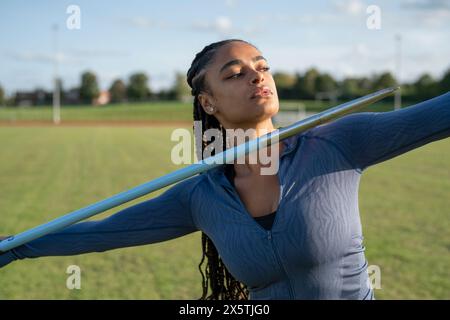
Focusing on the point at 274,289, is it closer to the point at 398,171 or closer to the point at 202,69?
the point at 202,69

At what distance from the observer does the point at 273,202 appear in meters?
2.01

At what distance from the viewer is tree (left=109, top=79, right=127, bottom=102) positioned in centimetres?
8138

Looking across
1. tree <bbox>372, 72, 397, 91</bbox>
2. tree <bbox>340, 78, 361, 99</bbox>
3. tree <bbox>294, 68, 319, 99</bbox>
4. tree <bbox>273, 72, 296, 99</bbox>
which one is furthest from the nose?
tree <bbox>294, 68, 319, 99</bbox>

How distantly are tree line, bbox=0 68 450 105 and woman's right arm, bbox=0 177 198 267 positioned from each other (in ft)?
197

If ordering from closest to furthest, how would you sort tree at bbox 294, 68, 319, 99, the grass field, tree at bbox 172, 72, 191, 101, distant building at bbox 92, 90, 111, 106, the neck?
the neck, the grass field, distant building at bbox 92, 90, 111, 106, tree at bbox 294, 68, 319, 99, tree at bbox 172, 72, 191, 101

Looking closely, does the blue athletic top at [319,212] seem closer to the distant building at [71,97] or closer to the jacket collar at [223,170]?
the jacket collar at [223,170]

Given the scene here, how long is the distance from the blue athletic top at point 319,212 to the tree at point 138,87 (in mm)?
81589

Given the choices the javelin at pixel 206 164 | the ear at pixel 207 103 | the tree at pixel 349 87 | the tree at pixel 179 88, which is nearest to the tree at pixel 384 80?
the tree at pixel 349 87

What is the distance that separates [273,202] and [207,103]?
1.83 feet

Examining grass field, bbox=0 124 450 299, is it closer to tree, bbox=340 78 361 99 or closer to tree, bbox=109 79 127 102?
tree, bbox=340 78 361 99

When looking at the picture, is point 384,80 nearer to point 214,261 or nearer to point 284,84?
point 284,84

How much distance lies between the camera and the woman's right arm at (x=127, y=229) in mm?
2223
